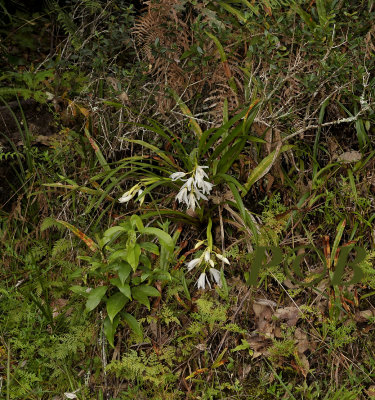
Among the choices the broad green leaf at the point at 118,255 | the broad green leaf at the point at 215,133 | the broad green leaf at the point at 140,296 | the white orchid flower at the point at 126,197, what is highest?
the broad green leaf at the point at 215,133

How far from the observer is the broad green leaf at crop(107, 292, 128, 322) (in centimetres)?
247

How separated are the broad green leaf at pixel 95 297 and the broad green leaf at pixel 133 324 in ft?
0.54

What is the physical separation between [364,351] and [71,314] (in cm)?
151

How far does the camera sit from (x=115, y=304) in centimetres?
252

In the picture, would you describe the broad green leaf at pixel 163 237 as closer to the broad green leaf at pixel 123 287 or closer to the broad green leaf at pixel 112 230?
the broad green leaf at pixel 112 230

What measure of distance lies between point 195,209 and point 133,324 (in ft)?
2.28

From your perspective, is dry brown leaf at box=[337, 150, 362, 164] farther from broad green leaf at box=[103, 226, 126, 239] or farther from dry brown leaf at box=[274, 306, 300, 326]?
broad green leaf at box=[103, 226, 126, 239]

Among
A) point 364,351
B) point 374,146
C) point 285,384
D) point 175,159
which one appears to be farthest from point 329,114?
point 285,384

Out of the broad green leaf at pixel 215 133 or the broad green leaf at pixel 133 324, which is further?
the broad green leaf at pixel 215 133

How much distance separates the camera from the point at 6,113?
3543 mm

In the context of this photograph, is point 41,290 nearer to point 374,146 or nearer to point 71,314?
point 71,314

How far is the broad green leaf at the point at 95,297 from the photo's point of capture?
2492mm

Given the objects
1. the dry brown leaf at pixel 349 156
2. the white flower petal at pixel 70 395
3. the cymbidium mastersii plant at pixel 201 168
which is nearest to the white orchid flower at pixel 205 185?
the cymbidium mastersii plant at pixel 201 168

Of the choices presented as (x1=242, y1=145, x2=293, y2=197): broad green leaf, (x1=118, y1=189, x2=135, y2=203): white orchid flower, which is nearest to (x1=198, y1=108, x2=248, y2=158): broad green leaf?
(x1=242, y1=145, x2=293, y2=197): broad green leaf
